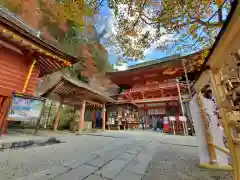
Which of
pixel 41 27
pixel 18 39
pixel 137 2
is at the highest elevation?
pixel 41 27

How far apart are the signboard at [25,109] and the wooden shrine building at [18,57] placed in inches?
11.9

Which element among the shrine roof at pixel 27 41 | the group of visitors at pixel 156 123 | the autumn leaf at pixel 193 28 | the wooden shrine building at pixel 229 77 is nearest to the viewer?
the wooden shrine building at pixel 229 77

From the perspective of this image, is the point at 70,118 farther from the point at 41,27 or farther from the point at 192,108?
the point at 41,27

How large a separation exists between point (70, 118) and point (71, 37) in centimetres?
1189

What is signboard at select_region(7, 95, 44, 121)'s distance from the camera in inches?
134

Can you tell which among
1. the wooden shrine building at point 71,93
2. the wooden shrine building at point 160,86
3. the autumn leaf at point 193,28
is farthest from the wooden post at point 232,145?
the wooden shrine building at point 160,86

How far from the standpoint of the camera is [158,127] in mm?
11844

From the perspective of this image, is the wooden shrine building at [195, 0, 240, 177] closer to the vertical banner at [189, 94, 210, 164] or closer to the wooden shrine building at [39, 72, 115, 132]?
the vertical banner at [189, 94, 210, 164]

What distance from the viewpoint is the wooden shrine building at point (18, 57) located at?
360 centimetres

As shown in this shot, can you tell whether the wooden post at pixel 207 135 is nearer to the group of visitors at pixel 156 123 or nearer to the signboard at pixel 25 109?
the signboard at pixel 25 109

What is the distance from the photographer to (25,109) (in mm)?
3648

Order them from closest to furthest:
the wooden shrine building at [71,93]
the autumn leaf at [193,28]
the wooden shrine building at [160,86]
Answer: the autumn leaf at [193,28], the wooden shrine building at [71,93], the wooden shrine building at [160,86]

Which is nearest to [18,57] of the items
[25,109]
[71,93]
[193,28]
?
[25,109]

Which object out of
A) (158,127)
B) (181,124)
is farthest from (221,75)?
(158,127)
